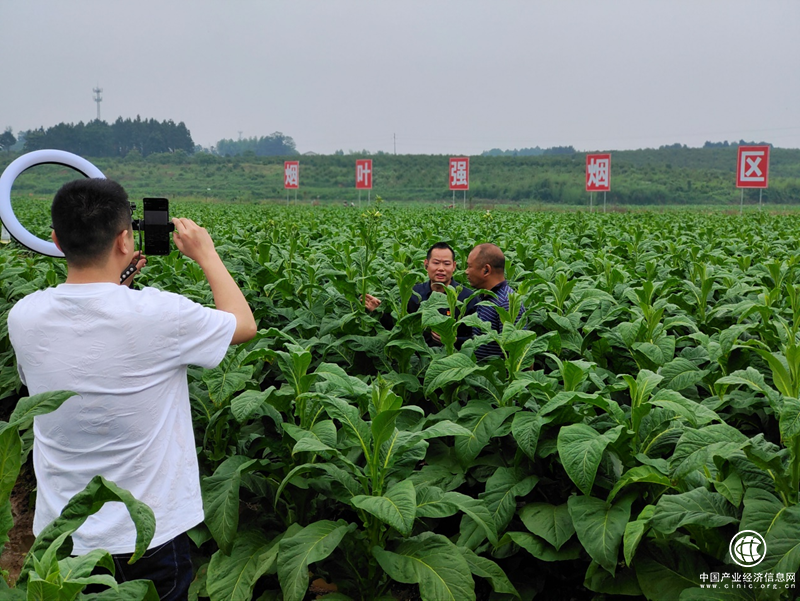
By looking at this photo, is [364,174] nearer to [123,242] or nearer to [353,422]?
[353,422]

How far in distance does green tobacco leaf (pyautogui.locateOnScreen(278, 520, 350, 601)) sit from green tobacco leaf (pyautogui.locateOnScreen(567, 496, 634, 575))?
2.85 ft

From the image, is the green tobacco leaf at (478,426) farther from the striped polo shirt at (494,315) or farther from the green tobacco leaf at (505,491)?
the striped polo shirt at (494,315)

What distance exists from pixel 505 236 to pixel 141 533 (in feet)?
33.0

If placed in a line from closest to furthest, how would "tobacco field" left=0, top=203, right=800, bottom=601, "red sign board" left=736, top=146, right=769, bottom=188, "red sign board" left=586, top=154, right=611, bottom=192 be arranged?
1. "tobacco field" left=0, top=203, right=800, bottom=601
2. "red sign board" left=736, top=146, right=769, bottom=188
3. "red sign board" left=586, top=154, right=611, bottom=192

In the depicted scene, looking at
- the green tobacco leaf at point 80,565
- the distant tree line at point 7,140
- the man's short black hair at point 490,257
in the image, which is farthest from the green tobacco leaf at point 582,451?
the distant tree line at point 7,140

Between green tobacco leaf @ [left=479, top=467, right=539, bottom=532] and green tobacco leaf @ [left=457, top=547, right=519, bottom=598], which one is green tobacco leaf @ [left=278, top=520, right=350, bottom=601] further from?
green tobacco leaf @ [left=479, top=467, right=539, bottom=532]

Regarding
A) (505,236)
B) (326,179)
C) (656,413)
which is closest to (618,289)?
(656,413)

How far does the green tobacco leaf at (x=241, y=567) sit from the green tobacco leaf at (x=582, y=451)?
1.21 metres

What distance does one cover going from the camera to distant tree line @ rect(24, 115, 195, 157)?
88188mm

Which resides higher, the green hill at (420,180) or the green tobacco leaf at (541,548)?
the green hill at (420,180)

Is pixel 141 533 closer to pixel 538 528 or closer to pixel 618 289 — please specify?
pixel 538 528

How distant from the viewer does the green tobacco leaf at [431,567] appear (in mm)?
2561

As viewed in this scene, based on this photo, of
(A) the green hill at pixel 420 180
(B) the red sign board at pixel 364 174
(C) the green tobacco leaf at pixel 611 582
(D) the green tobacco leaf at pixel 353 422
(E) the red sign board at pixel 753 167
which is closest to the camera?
(C) the green tobacco leaf at pixel 611 582

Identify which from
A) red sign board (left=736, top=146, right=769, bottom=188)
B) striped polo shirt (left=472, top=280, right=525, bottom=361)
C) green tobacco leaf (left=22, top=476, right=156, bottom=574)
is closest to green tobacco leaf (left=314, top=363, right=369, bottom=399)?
green tobacco leaf (left=22, top=476, right=156, bottom=574)
